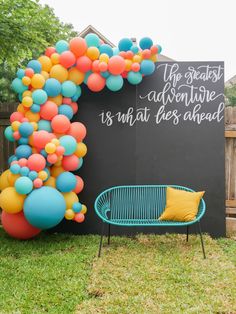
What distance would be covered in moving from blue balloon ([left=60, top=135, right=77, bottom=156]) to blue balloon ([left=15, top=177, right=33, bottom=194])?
594mm

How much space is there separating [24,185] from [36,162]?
319 mm

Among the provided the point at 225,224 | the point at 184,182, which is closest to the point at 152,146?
the point at 184,182

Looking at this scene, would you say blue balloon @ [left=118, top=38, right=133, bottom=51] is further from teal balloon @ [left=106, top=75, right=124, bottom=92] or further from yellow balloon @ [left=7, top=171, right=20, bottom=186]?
yellow balloon @ [left=7, top=171, right=20, bottom=186]

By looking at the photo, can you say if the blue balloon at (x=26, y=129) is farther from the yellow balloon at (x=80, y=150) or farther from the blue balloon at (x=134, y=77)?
the blue balloon at (x=134, y=77)

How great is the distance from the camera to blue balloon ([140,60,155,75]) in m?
4.89

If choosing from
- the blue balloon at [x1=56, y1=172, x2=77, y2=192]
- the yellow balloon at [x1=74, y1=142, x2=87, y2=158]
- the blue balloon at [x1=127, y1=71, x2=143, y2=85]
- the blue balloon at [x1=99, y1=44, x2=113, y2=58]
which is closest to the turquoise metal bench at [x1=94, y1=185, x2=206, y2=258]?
the blue balloon at [x1=56, y1=172, x2=77, y2=192]

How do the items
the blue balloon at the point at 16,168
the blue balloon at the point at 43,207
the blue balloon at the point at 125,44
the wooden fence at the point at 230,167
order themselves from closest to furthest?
the blue balloon at the point at 43,207, the blue balloon at the point at 16,168, the blue balloon at the point at 125,44, the wooden fence at the point at 230,167

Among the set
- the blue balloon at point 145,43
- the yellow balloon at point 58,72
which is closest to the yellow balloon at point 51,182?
the yellow balloon at point 58,72

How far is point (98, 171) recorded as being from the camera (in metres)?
5.36

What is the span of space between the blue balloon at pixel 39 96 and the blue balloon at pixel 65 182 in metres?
0.99

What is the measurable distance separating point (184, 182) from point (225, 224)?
86 centimetres

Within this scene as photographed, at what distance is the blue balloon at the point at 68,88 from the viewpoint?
188 inches

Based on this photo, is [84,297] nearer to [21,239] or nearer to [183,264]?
[183,264]

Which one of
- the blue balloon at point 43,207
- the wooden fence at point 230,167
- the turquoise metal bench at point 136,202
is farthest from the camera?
the wooden fence at point 230,167
